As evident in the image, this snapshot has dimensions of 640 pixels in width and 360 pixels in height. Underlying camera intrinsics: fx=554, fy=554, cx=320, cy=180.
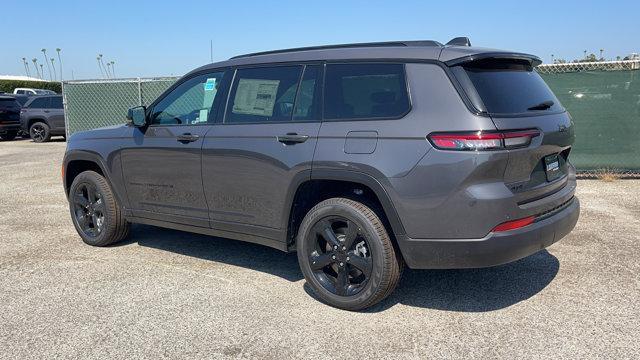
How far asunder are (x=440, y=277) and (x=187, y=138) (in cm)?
239

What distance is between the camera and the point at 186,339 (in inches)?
136

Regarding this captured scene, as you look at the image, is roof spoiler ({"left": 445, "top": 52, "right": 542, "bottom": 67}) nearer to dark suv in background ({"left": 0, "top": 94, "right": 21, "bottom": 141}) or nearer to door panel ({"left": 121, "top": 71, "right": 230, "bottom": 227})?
door panel ({"left": 121, "top": 71, "right": 230, "bottom": 227})

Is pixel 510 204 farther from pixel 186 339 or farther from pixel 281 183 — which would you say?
pixel 186 339

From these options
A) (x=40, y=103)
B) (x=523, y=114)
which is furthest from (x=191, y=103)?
(x=40, y=103)

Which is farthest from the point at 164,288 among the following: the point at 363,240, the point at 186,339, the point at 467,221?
the point at 467,221

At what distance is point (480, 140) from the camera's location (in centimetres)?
327

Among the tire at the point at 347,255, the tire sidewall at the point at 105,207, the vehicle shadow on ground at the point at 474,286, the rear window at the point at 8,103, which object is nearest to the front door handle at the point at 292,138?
the tire at the point at 347,255

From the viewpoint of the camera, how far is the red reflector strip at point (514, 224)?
3357 millimetres

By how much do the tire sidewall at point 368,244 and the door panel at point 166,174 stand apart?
3.50ft

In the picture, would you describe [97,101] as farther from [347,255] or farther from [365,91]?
[347,255]

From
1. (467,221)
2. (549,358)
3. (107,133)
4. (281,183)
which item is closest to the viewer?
(549,358)

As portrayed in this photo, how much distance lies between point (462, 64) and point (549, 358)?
183 cm

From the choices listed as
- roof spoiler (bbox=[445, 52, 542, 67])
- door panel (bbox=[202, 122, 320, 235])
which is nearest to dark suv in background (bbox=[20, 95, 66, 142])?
door panel (bbox=[202, 122, 320, 235])

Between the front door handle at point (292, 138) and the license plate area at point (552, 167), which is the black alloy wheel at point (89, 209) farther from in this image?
the license plate area at point (552, 167)
